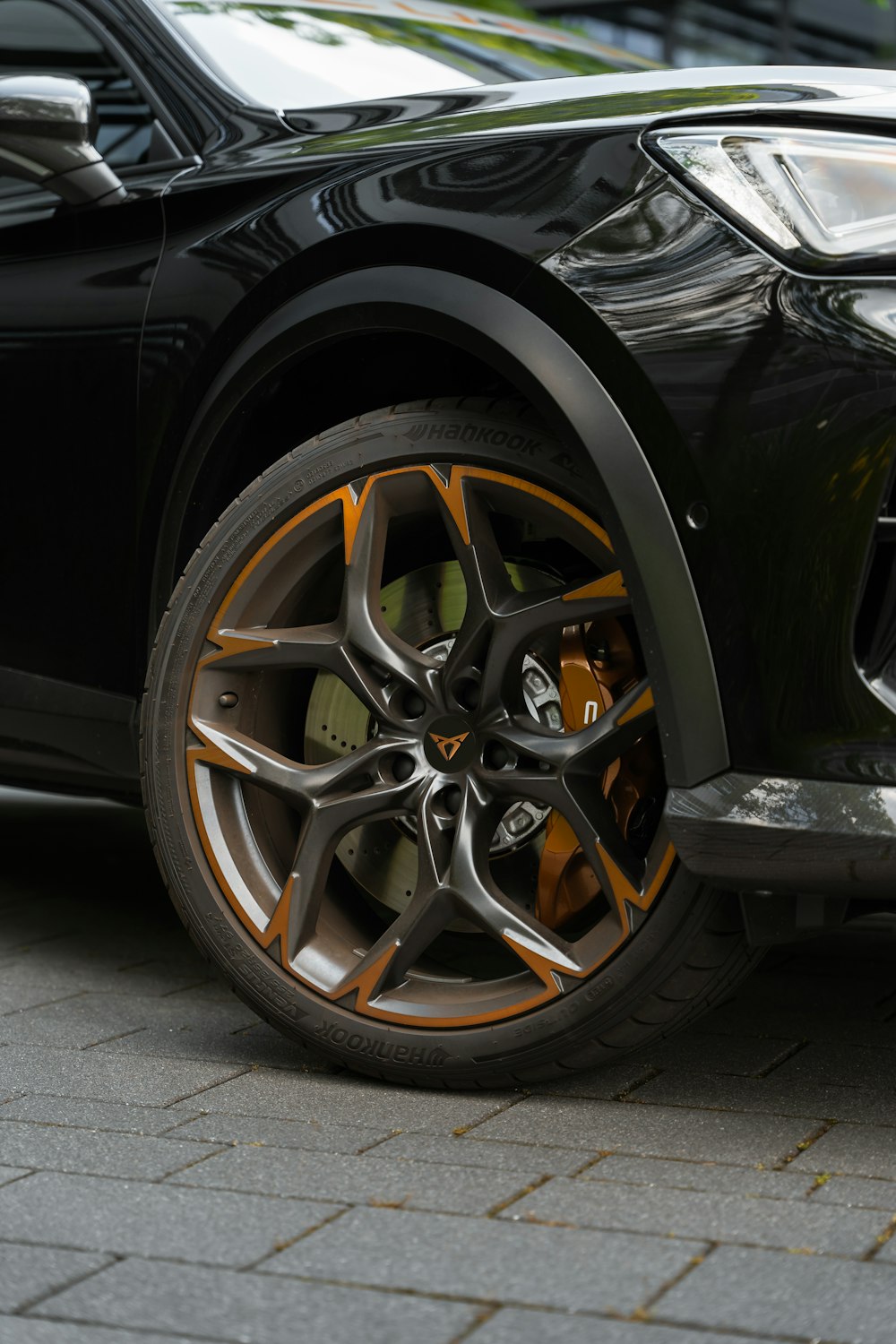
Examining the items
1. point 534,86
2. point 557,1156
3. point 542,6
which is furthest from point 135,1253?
point 542,6

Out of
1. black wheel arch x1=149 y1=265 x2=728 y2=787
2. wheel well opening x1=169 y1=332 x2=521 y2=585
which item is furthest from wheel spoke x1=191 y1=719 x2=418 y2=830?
black wheel arch x1=149 y1=265 x2=728 y2=787

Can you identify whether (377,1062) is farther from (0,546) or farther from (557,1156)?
(0,546)

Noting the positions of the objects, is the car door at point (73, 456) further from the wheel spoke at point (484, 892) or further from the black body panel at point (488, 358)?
the wheel spoke at point (484, 892)

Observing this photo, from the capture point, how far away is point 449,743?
7.84ft

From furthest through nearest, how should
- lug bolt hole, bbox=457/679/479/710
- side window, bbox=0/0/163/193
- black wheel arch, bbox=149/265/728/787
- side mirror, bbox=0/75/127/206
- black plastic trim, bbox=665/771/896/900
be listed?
side window, bbox=0/0/163/193, side mirror, bbox=0/75/127/206, lug bolt hole, bbox=457/679/479/710, black wheel arch, bbox=149/265/728/787, black plastic trim, bbox=665/771/896/900

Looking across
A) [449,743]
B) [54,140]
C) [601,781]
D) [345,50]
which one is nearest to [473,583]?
[449,743]

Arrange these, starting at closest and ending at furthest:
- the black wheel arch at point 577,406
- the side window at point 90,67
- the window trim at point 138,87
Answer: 1. the black wheel arch at point 577,406
2. the window trim at point 138,87
3. the side window at point 90,67

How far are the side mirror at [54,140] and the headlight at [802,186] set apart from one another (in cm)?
112

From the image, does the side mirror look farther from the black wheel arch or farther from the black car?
the black wheel arch

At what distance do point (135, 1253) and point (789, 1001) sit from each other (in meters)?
1.53

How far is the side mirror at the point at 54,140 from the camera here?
274cm

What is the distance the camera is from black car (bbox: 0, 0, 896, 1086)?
81.0 inches

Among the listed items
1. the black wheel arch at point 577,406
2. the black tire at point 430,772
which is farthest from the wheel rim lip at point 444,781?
the black wheel arch at point 577,406

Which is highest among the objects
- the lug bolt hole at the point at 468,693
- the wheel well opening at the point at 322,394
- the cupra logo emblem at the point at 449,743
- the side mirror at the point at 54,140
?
the side mirror at the point at 54,140
